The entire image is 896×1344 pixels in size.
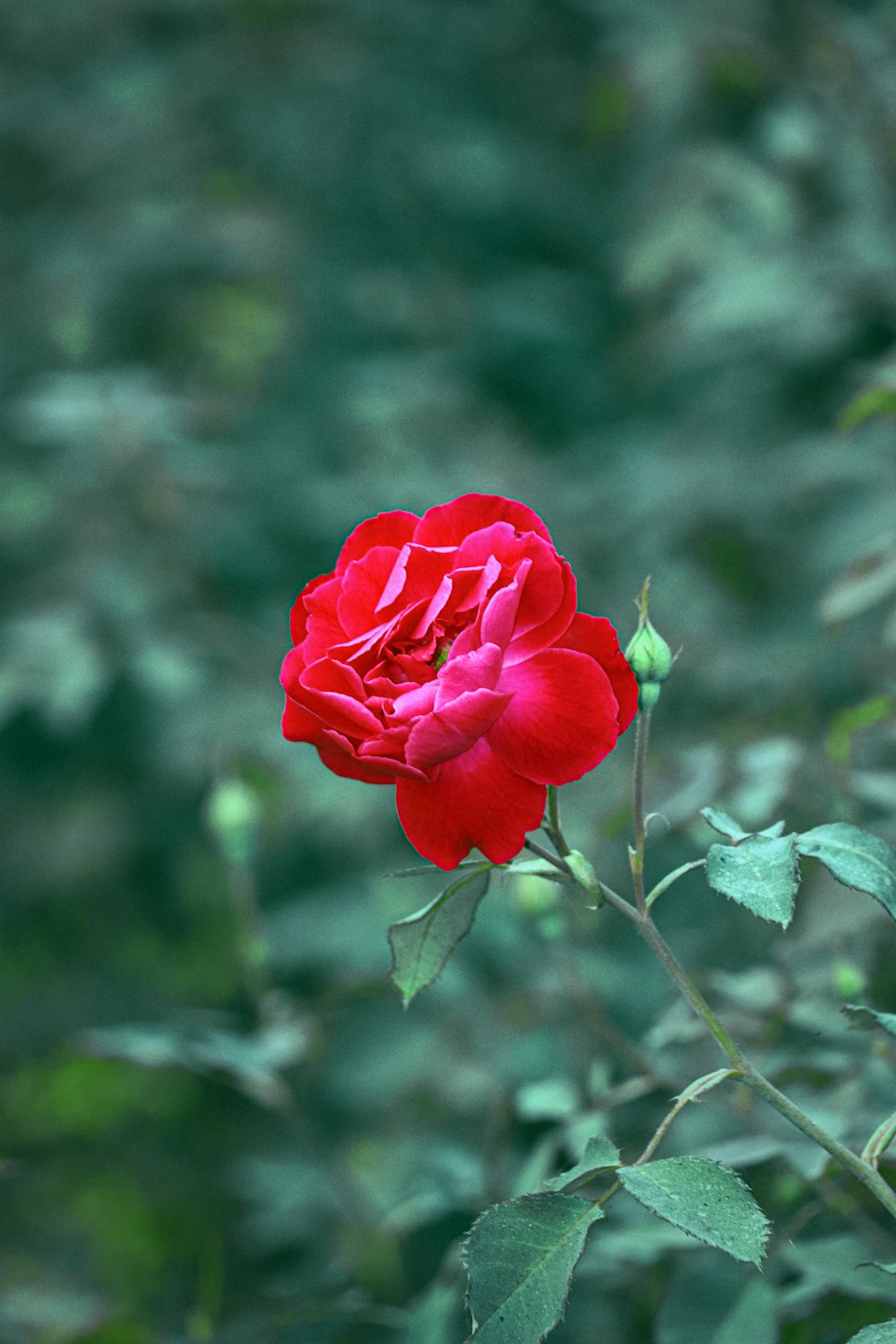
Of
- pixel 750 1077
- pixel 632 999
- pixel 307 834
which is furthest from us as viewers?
pixel 307 834

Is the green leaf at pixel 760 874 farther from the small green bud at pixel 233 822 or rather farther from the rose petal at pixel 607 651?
the small green bud at pixel 233 822

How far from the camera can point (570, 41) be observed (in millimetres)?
1994

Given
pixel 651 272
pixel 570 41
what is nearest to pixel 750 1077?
pixel 651 272

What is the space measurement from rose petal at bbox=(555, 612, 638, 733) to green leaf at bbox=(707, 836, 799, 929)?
0.21ft

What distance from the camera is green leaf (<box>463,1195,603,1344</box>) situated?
0.38m

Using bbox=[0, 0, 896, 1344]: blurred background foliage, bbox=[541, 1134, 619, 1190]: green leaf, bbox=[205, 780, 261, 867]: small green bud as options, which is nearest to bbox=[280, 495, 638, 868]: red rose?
bbox=[541, 1134, 619, 1190]: green leaf

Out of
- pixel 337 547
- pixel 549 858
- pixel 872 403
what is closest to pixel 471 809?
pixel 549 858

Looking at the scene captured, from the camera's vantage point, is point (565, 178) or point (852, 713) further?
point (565, 178)

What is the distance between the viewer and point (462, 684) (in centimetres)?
39

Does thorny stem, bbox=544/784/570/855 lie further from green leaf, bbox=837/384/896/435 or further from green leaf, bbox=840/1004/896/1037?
green leaf, bbox=837/384/896/435

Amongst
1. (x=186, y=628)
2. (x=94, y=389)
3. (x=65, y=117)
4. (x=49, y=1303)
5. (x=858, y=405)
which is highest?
(x=858, y=405)

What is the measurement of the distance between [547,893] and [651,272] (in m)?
1.13

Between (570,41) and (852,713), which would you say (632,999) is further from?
(570,41)

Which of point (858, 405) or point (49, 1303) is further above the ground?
point (858, 405)
